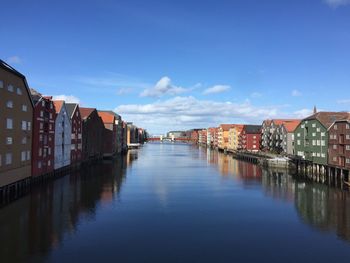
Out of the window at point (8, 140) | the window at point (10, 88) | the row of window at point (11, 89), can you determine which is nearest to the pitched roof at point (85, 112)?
the row of window at point (11, 89)

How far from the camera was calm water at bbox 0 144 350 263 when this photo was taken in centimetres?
2108

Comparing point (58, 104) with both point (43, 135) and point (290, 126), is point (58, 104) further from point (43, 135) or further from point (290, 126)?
point (290, 126)

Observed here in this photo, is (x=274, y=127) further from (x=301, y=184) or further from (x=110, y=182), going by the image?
(x=110, y=182)

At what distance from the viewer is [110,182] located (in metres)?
51.2

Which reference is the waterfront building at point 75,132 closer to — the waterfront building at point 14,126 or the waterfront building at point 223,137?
the waterfront building at point 14,126

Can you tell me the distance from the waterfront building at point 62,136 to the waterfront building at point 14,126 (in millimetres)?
12069

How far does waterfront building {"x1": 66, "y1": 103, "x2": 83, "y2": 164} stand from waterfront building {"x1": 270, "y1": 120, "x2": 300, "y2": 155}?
166ft

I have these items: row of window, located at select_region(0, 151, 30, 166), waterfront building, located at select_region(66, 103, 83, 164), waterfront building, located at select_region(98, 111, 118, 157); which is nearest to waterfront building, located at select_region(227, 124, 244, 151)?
waterfront building, located at select_region(98, 111, 118, 157)

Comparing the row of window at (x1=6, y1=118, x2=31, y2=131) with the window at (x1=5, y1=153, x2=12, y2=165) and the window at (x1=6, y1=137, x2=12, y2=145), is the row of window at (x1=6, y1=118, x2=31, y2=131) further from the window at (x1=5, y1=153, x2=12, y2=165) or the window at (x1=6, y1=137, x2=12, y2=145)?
the window at (x1=5, y1=153, x2=12, y2=165)

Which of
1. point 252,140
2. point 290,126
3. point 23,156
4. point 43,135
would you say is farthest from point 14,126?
point 252,140

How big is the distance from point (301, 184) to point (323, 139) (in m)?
13.7

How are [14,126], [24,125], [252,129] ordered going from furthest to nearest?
1. [252,129]
2. [24,125]
3. [14,126]

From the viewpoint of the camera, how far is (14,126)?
1480 inches

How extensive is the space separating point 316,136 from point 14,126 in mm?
51798
